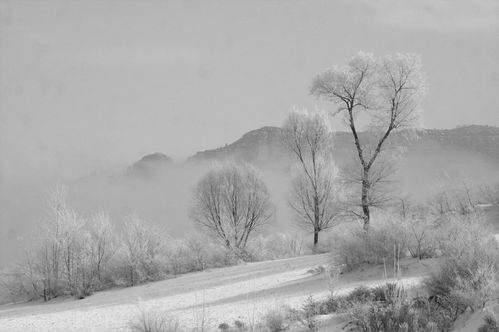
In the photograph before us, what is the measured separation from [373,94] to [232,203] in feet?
51.8

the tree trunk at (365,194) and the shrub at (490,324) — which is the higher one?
the tree trunk at (365,194)

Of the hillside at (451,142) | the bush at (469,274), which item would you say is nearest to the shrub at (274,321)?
the bush at (469,274)

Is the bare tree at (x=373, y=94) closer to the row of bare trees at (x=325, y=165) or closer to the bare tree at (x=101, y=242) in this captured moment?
the row of bare trees at (x=325, y=165)

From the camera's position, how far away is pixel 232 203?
39.8m

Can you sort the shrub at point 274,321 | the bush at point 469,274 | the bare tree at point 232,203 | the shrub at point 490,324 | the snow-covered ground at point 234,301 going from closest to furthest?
the shrub at point 490,324 < the bush at point 469,274 < the shrub at point 274,321 < the snow-covered ground at point 234,301 < the bare tree at point 232,203

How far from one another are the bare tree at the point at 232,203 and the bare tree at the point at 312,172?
8.26 feet

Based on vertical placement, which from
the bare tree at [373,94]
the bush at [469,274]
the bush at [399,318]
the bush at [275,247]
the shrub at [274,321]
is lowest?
the bush at [275,247]

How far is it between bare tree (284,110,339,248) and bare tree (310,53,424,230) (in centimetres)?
597

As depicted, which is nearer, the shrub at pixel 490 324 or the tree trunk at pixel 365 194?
the shrub at pixel 490 324

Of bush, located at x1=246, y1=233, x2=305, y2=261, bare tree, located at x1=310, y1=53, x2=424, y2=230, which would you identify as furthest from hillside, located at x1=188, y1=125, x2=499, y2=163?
bare tree, located at x1=310, y1=53, x2=424, y2=230

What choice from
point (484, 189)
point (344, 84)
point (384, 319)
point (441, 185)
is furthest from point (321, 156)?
point (384, 319)

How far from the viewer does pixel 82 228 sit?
33531 millimetres

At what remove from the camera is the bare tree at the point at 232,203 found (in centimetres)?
3941

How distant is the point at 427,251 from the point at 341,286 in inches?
135
